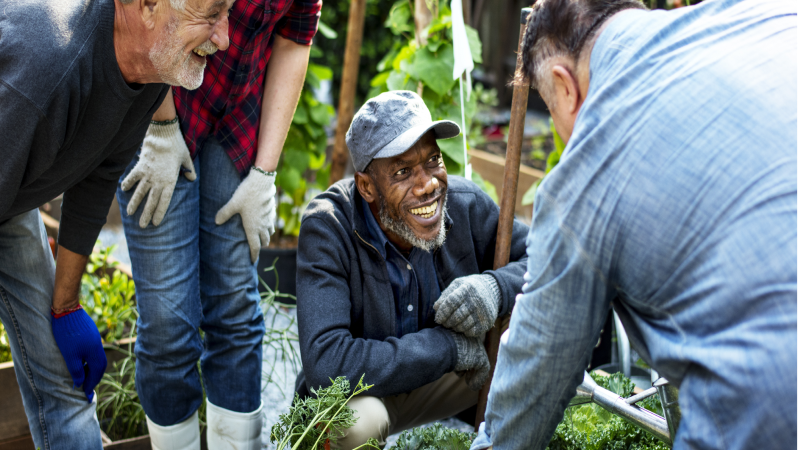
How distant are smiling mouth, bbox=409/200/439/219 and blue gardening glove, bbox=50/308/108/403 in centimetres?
100

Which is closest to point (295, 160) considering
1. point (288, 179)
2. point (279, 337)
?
point (288, 179)

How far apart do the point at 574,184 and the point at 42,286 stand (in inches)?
60.7

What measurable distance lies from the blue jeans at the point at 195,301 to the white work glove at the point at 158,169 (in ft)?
0.12

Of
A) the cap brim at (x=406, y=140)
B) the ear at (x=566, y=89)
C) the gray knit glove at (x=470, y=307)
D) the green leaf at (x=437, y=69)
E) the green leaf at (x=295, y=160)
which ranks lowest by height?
the gray knit glove at (x=470, y=307)

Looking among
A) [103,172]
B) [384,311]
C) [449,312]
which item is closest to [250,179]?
[103,172]

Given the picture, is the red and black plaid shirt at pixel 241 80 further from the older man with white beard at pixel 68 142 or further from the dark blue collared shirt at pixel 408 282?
the dark blue collared shirt at pixel 408 282

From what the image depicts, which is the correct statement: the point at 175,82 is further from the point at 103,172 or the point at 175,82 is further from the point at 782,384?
the point at 782,384

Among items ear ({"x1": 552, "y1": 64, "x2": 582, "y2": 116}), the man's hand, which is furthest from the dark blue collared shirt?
ear ({"x1": 552, "y1": 64, "x2": 582, "y2": 116})

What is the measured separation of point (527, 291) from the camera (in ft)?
4.03

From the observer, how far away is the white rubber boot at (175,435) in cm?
206

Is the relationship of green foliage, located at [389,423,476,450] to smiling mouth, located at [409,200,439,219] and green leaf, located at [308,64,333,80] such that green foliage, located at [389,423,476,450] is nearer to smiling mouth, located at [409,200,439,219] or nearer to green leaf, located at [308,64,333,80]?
smiling mouth, located at [409,200,439,219]

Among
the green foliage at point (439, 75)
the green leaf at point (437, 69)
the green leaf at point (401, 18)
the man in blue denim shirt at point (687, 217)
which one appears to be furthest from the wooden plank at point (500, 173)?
the man in blue denim shirt at point (687, 217)

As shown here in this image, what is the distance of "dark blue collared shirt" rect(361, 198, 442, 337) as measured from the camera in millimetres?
2115

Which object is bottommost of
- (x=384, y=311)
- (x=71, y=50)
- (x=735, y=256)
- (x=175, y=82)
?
(x=384, y=311)
